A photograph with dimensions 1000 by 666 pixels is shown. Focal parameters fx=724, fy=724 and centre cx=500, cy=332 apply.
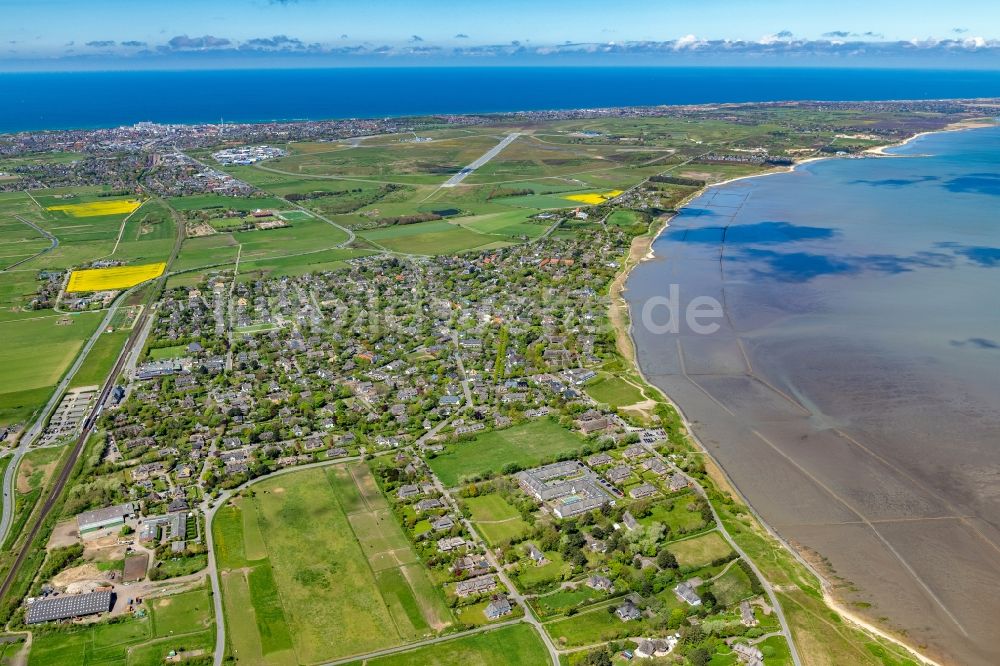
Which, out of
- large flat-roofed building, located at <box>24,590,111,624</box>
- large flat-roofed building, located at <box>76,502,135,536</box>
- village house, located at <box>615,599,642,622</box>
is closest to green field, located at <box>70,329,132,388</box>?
large flat-roofed building, located at <box>76,502,135,536</box>

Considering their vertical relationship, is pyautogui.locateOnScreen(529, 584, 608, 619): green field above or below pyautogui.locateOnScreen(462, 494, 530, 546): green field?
below

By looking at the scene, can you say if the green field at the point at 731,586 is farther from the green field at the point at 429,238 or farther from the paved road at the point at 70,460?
the green field at the point at 429,238

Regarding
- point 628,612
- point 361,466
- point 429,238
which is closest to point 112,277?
point 429,238

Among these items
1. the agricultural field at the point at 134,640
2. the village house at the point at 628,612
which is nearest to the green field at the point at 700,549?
the village house at the point at 628,612

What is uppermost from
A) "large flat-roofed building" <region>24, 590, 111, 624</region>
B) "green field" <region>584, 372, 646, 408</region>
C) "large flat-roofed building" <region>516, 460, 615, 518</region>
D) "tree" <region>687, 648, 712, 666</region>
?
"green field" <region>584, 372, 646, 408</region>

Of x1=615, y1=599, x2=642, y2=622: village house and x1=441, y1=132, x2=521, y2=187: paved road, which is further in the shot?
x1=441, y1=132, x2=521, y2=187: paved road

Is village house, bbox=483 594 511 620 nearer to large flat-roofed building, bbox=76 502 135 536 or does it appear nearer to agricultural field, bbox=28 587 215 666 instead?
agricultural field, bbox=28 587 215 666

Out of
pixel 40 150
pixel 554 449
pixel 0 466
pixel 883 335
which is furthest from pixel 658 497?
pixel 40 150
